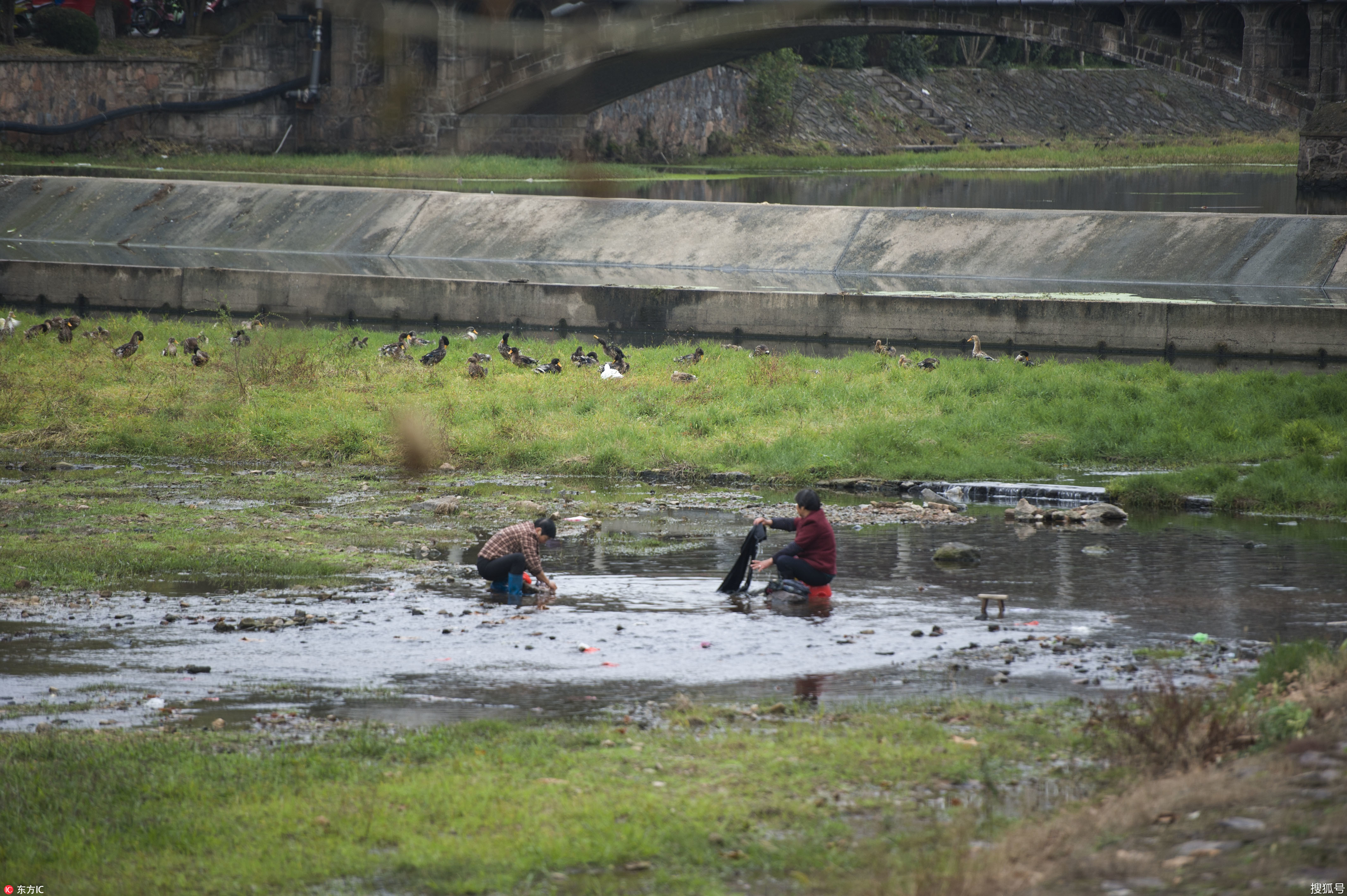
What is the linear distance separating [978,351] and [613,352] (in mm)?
7987

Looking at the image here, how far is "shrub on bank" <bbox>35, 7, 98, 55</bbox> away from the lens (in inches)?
2685

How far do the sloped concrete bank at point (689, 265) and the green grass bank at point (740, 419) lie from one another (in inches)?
182

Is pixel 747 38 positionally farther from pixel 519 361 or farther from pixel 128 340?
pixel 519 361

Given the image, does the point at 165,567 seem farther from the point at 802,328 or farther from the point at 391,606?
the point at 802,328

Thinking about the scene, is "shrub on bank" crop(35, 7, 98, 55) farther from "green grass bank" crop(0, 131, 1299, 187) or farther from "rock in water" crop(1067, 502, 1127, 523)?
"rock in water" crop(1067, 502, 1127, 523)

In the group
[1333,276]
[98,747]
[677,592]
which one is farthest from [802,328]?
[98,747]

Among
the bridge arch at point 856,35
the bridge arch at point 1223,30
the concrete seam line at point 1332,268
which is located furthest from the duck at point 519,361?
the bridge arch at point 1223,30

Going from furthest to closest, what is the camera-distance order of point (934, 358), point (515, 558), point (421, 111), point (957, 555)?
point (421, 111) < point (934, 358) < point (957, 555) < point (515, 558)

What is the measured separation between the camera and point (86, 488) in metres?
20.0

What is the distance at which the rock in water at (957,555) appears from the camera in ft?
54.4

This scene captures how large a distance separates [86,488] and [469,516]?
554 centimetres

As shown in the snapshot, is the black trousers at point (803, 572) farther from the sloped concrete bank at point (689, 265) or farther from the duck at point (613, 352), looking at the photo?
the sloped concrete bank at point (689, 265)

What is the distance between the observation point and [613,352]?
29.5m

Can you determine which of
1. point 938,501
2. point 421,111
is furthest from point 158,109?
point 938,501
